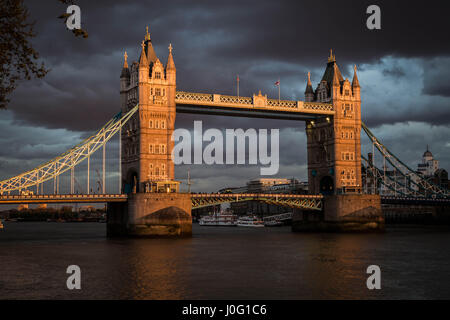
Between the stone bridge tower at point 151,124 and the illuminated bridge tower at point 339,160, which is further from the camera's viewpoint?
the illuminated bridge tower at point 339,160

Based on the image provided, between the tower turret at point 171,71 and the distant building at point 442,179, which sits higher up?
the tower turret at point 171,71

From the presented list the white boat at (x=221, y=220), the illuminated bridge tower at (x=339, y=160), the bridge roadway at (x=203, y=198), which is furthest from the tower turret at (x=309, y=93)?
the white boat at (x=221, y=220)

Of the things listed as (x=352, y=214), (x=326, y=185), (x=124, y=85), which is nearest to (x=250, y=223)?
(x=326, y=185)

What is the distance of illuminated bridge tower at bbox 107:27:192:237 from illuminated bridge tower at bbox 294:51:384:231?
2670cm

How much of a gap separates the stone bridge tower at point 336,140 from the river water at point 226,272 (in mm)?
34164

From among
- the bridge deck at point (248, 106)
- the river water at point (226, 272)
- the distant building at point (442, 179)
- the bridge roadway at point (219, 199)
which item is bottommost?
the river water at point (226, 272)

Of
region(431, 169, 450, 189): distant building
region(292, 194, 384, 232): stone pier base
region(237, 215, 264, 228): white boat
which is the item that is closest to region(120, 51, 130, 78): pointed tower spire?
region(292, 194, 384, 232): stone pier base

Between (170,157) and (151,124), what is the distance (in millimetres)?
Answer: 5321

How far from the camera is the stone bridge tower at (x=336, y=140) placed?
92375 mm

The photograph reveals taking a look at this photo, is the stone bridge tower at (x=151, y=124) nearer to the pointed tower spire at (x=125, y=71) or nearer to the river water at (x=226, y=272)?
the pointed tower spire at (x=125, y=71)

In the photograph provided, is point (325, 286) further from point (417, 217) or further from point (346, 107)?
point (417, 217)

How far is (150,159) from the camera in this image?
7769 centimetres

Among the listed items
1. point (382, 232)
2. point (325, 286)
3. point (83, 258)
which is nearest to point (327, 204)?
point (382, 232)
